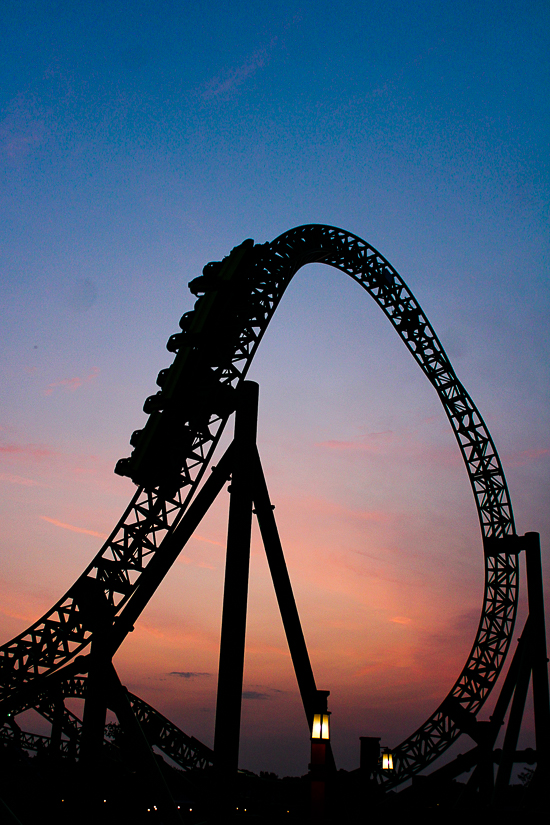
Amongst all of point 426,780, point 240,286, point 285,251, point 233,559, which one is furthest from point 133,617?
point 426,780

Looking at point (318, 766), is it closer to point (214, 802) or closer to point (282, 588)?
point (214, 802)

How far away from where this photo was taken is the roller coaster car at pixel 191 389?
16.3m

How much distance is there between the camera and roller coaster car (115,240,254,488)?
16344 millimetres

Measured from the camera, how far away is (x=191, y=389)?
16.8 m

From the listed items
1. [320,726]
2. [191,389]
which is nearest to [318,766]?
[320,726]

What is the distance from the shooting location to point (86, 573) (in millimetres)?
15734

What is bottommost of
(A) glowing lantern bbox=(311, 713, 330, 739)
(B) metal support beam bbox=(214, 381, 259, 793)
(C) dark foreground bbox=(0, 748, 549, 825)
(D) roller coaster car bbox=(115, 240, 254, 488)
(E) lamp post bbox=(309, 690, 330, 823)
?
(C) dark foreground bbox=(0, 748, 549, 825)

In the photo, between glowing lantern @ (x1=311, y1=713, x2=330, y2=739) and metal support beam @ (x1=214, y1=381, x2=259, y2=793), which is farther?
metal support beam @ (x1=214, y1=381, x2=259, y2=793)

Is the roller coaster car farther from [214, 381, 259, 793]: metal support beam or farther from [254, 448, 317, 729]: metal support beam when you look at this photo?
[254, 448, 317, 729]: metal support beam

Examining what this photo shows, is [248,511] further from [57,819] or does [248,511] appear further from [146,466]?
[57,819]

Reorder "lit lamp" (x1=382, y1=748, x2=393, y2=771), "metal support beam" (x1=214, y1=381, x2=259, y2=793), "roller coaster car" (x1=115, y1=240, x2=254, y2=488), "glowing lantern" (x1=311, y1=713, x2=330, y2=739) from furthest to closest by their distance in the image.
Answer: "lit lamp" (x1=382, y1=748, x2=393, y2=771), "roller coaster car" (x1=115, y1=240, x2=254, y2=488), "metal support beam" (x1=214, y1=381, x2=259, y2=793), "glowing lantern" (x1=311, y1=713, x2=330, y2=739)

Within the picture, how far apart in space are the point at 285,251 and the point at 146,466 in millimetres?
8538

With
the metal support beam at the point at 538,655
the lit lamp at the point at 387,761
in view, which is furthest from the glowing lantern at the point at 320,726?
the metal support beam at the point at 538,655

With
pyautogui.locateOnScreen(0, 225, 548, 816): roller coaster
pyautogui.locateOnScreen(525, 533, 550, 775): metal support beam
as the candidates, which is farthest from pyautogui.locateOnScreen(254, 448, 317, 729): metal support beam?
pyautogui.locateOnScreen(525, 533, 550, 775): metal support beam
